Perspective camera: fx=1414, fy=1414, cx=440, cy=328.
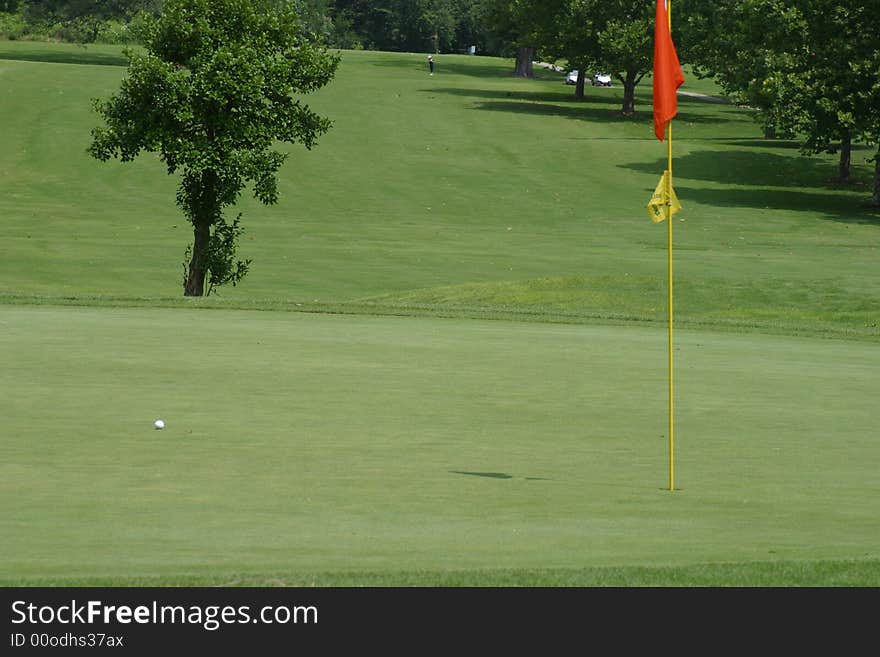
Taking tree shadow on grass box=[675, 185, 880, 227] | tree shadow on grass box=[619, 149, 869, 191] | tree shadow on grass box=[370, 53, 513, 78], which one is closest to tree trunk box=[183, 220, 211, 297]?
tree shadow on grass box=[675, 185, 880, 227]

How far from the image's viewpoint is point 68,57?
282 feet

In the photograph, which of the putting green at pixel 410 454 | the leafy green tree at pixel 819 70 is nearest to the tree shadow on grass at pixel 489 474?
the putting green at pixel 410 454

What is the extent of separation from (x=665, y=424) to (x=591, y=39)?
57700mm

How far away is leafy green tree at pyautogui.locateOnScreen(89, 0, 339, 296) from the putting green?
23.9 ft

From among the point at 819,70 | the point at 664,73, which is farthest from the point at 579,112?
the point at 664,73

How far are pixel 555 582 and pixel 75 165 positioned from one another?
1830 inches

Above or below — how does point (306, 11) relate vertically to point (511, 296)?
above

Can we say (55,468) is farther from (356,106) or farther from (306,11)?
(306,11)

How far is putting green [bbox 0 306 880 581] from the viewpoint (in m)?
7.23

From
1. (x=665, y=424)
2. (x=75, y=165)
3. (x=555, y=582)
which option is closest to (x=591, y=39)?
(x=75, y=165)

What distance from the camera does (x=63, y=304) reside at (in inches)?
784

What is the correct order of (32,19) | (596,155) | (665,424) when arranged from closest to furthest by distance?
(665,424) → (596,155) → (32,19)
